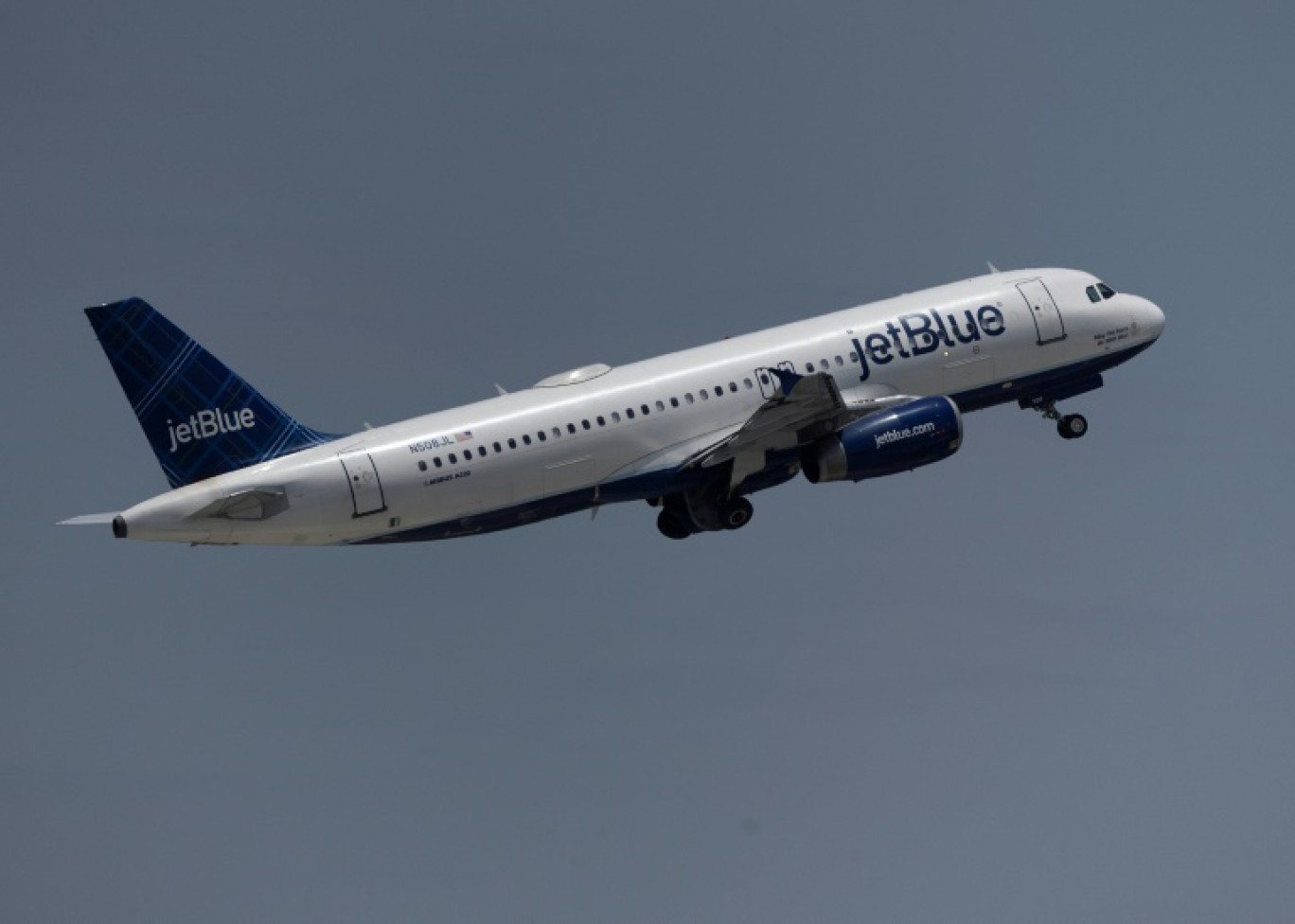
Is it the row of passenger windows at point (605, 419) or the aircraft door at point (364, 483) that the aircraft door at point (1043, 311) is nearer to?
the row of passenger windows at point (605, 419)

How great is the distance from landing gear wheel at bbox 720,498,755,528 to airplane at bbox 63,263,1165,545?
6cm

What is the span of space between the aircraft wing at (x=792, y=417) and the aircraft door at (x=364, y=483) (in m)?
9.58

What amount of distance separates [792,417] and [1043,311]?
10.7m

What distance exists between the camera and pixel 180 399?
72.9 meters

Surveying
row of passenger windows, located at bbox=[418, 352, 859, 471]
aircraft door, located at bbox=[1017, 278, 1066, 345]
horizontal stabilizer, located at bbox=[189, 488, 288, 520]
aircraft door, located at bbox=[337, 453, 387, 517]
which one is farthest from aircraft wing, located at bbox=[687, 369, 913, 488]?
horizontal stabilizer, located at bbox=[189, 488, 288, 520]

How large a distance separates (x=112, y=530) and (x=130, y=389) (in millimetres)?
4257

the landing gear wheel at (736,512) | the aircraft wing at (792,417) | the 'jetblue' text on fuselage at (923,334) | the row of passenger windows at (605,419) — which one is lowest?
the landing gear wheel at (736,512)

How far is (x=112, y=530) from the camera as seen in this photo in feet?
232

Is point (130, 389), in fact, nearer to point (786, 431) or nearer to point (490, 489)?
point (490, 489)

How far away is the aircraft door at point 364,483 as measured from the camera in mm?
72750

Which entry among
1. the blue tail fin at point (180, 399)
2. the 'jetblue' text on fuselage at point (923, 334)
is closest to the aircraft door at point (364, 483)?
the blue tail fin at point (180, 399)

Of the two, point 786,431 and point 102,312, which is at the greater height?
point 102,312

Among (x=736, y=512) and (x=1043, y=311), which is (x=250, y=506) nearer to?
(x=736, y=512)

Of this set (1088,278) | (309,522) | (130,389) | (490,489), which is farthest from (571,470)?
(1088,278)
